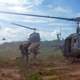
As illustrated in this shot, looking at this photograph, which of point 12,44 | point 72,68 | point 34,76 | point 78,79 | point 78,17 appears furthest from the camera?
point 12,44

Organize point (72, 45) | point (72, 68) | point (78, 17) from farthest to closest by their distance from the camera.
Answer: point (72, 45)
point (72, 68)
point (78, 17)

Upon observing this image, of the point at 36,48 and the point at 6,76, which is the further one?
the point at 36,48

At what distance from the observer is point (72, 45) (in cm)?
2334

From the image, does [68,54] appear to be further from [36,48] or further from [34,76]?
[34,76]

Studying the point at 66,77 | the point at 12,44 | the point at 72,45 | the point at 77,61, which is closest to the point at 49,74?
the point at 66,77

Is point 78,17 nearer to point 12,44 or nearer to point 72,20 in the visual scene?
point 72,20

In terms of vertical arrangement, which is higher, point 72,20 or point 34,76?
point 72,20

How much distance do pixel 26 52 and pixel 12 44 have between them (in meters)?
29.1

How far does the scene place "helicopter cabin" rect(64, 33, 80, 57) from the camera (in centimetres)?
2252

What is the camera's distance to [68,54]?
24203 millimetres

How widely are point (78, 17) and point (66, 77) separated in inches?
111


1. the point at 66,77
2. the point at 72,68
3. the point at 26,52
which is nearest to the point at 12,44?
the point at 26,52

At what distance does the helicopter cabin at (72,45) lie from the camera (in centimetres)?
2252

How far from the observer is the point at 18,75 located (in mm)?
18359
